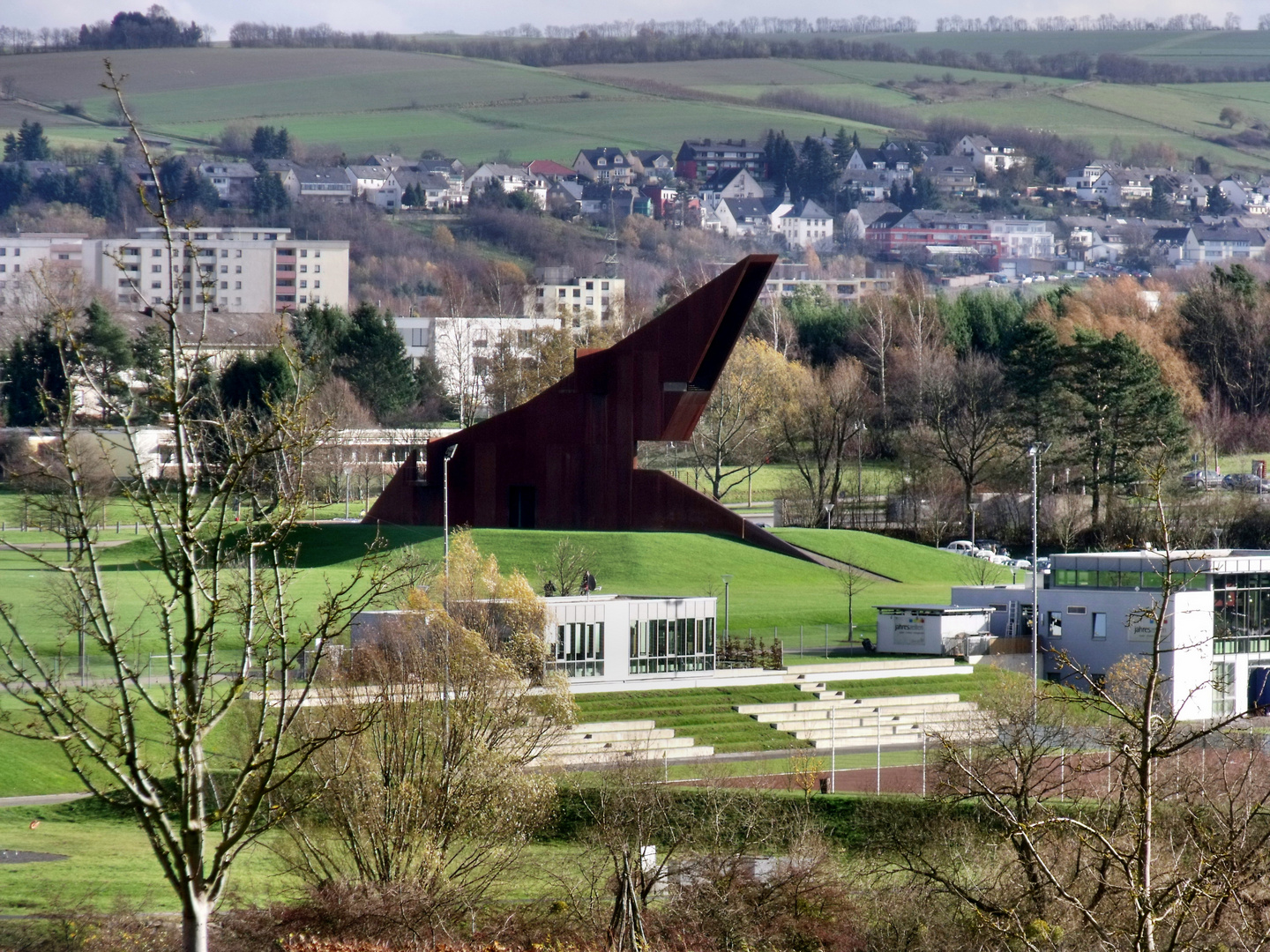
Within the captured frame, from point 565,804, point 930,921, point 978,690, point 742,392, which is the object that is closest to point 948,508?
point 742,392

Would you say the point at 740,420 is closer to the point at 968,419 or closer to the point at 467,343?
the point at 968,419

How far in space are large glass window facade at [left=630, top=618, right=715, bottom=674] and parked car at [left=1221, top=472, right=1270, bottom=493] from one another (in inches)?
1130

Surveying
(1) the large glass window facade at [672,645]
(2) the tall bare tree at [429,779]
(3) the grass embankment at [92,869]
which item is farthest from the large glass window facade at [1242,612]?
(3) the grass embankment at [92,869]

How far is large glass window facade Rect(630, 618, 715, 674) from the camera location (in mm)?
37312

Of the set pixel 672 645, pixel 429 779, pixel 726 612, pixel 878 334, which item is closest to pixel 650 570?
pixel 726 612

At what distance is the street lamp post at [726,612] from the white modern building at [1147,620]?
18.4 feet

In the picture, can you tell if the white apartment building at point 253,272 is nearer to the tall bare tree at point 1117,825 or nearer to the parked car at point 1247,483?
the parked car at point 1247,483

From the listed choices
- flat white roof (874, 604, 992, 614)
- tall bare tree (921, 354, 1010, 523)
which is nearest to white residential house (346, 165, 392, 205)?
tall bare tree (921, 354, 1010, 523)

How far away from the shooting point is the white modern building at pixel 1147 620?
39562 millimetres

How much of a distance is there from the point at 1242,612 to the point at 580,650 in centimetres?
1519

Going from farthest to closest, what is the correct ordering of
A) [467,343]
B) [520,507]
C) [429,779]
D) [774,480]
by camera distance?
1. [467,343]
2. [774,480]
3. [520,507]
4. [429,779]

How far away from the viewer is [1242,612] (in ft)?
135

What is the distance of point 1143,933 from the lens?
405 inches

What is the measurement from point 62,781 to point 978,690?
740 inches
